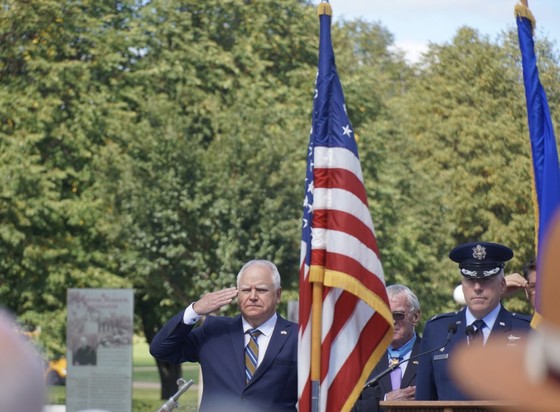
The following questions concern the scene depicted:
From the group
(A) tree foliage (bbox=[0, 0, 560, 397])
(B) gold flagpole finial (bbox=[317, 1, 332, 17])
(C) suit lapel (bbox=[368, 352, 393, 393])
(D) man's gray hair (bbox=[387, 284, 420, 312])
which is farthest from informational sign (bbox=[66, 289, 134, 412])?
(B) gold flagpole finial (bbox=[317, 1, 332, 17])

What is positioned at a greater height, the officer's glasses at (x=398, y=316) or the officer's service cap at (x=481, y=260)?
the officer's service cap at (x=481, y=260)

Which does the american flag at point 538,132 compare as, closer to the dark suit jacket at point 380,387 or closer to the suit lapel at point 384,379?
the dark suit jacket at point 380,387

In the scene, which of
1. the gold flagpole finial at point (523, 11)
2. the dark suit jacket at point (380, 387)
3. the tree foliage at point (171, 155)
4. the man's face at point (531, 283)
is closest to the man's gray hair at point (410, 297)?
the dark suit jacket at point (380, 387)

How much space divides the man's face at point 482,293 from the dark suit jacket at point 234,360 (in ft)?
3.19

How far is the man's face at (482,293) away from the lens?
6688mm

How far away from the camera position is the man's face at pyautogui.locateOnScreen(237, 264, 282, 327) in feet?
23.0

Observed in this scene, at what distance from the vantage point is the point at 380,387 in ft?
26.1

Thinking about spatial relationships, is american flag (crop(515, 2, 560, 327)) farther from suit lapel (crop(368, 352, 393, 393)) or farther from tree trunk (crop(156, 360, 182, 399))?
tree trunk (crop(156, 360, 182, 399))

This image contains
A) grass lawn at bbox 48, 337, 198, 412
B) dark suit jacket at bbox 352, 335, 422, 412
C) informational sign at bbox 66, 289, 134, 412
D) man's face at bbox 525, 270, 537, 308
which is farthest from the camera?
grass lawn at bbox 48, 337, 198, 412

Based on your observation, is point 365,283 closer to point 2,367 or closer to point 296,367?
point 296,367

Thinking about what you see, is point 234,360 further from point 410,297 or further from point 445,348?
point 410,297

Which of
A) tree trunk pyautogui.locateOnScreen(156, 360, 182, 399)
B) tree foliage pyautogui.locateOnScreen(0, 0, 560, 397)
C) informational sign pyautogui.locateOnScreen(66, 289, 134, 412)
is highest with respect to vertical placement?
tree foliage pyautogui.locateOnScreen(0, 0, 560, 397)

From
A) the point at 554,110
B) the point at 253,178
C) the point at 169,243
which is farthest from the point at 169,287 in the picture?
the point at 554,110

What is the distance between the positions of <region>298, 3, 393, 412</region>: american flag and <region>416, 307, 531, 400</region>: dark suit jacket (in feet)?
0.76
